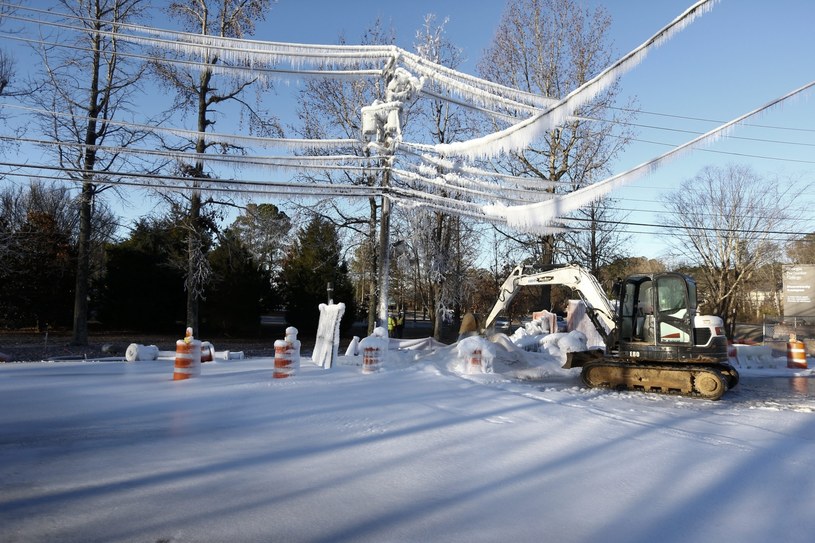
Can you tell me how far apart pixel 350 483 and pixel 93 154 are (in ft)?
60.9

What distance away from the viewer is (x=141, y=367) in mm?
12719

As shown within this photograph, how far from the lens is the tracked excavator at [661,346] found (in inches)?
460

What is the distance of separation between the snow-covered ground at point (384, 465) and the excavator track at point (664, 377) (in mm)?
901

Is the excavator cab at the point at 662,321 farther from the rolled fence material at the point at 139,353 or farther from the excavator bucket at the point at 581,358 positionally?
the rolled fence material at the point at 139,353

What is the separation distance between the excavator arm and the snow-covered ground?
3.49 m

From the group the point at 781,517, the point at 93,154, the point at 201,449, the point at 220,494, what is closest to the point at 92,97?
the point at 93,154

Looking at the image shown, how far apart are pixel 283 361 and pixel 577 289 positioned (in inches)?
308

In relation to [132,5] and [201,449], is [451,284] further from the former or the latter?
[201,449]

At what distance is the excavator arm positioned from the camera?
13664 mm

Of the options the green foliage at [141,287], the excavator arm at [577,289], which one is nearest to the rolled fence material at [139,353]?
the excavator arm at [577,289]

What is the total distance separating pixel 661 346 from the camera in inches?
479

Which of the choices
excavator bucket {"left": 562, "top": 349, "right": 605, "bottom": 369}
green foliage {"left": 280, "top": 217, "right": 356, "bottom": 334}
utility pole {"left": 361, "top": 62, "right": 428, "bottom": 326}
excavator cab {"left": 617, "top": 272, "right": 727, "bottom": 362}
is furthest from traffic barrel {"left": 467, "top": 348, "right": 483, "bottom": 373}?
green foliage {"left": 280, "top": 217, "right": 356, "bottom": 334}

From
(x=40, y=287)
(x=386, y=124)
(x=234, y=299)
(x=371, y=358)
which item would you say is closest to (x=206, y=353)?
(x=371, y=358)

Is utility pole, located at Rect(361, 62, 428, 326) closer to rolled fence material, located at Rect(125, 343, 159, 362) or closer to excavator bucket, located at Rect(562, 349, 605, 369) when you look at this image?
excavator bucket, located at Rect(562, 349, 605, 369)
